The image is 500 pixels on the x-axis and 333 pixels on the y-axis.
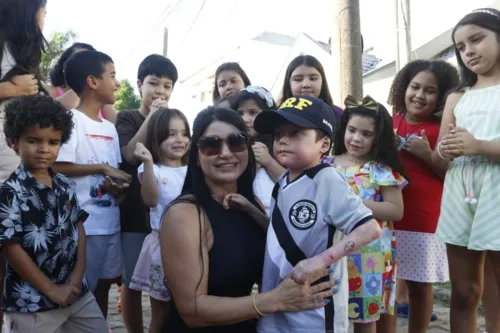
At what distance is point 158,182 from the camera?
9.71 ft

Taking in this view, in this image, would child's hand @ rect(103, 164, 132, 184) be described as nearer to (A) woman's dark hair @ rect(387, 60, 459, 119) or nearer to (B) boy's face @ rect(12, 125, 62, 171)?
(B) boy's face @ rect(12, 125, 62, 171)

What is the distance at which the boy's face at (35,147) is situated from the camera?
2.31 m

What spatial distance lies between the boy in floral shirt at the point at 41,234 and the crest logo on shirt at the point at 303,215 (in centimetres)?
127

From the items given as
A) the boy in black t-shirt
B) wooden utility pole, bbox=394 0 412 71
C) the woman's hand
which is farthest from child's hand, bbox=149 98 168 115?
wooden utility pole, bbox=394 0 412 71

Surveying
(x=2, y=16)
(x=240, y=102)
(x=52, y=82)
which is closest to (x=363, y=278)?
(x=240, y=102)

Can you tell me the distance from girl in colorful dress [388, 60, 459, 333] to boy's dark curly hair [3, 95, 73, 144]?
219 cm

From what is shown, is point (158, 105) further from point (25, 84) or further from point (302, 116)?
point (302, 116)

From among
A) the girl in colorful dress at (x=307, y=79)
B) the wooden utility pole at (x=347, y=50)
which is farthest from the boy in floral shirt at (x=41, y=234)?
the wooden utility pole at (x=347, y=50)

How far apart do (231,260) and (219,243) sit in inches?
3.5

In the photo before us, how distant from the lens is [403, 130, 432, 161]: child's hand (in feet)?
9.55

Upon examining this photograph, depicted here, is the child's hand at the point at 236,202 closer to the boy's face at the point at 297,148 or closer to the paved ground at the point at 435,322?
the boy's face at the point at 297,148

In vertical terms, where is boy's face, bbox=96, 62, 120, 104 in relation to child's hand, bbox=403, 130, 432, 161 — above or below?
above

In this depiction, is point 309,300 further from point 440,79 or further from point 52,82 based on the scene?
point 52,82

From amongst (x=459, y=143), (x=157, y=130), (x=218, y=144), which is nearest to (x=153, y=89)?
(x=157, y=130)
